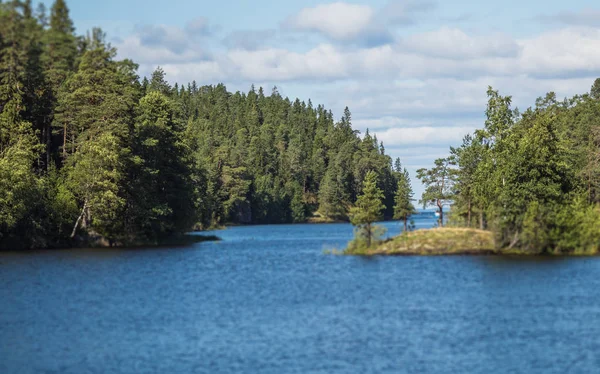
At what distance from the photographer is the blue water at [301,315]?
1527 inches

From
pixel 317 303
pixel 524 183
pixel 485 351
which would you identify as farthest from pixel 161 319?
pixel 524 183

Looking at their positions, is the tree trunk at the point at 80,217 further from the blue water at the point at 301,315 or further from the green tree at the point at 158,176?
the blue water at the point at 301,315

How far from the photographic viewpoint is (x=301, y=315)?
170ft

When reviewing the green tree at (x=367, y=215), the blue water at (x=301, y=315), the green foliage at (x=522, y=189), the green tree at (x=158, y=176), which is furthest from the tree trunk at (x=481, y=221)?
the green tree at (x=158, y=176)

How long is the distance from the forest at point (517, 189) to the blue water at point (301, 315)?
3753 mm

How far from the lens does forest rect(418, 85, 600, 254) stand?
81.9 m

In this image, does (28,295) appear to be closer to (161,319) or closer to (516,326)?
(161,319)

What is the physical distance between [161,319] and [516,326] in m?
21.4

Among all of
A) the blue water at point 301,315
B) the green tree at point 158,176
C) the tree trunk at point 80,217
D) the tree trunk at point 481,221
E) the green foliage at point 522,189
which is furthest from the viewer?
the green tree at point 158,176

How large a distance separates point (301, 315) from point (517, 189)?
42.6m

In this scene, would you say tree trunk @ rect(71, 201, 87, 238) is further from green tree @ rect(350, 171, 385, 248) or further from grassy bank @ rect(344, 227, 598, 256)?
grassy bank @ rect(344, 227, 598, 256)

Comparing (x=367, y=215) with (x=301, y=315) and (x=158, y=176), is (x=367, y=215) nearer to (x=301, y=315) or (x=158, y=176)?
(x=301, y=315)

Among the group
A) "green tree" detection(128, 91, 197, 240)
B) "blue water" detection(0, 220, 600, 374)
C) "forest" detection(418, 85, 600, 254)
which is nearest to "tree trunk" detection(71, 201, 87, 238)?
"green tree" detection(128, 91, 197, 240)

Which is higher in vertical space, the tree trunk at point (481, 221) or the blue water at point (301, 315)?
the tree trunk at point (481, 221)
